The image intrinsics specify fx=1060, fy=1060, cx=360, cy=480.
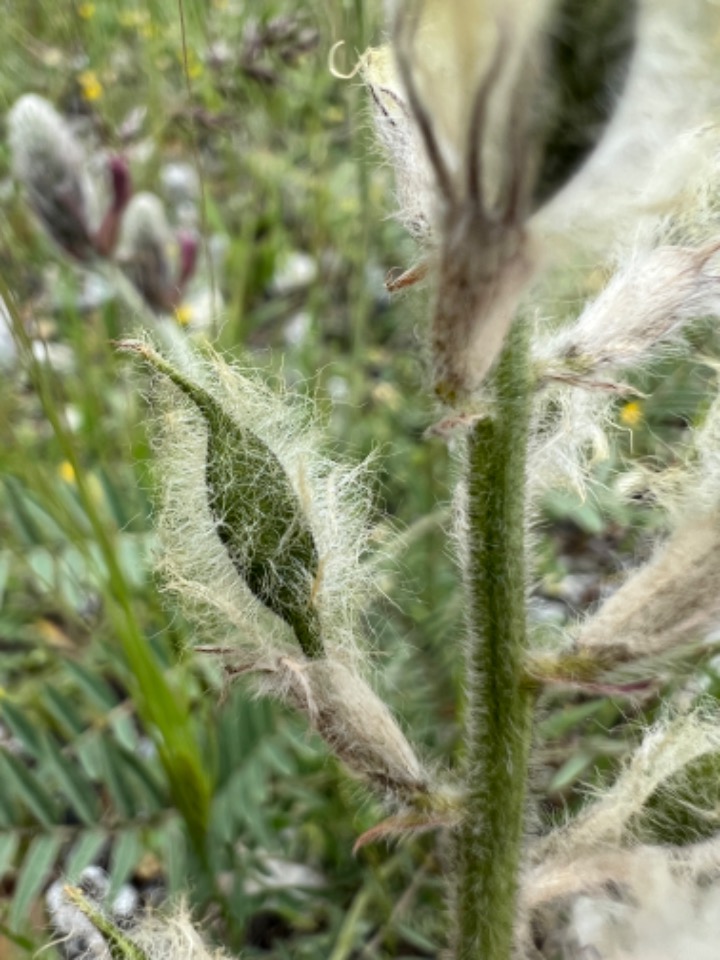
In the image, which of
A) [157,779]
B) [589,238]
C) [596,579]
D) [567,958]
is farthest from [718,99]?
[596,579]

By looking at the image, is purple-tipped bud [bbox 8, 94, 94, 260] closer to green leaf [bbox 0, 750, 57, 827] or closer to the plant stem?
green leaf [bbox 0, 750, 57, 827]

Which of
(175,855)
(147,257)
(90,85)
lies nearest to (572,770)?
(175,855)

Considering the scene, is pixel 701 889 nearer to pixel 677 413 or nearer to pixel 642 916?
pixel 642 916

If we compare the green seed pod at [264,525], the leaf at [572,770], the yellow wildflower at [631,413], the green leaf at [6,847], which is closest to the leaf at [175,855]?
the green leaf at [6,847]

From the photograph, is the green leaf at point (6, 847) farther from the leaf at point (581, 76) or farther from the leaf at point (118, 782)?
the leaf at point (581, 76)

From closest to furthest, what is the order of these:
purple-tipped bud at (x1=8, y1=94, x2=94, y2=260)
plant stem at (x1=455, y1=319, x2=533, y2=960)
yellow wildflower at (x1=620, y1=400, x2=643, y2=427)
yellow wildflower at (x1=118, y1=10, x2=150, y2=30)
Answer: plant stem at (x1=455, y1=319, x2=533, y2=960), yellow wildflower at (x1=620, y1=400, x2=643, y2=427), purple-tipped bud at (x1=8, y1=94, x2=94, y2=260), yellow wildflower at (x1=118, y1=10, x2=150, y2=30)

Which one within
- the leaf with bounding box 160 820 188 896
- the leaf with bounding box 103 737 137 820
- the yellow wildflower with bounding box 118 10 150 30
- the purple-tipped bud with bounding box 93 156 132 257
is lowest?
the leaf with bounding box 160 820 188 896

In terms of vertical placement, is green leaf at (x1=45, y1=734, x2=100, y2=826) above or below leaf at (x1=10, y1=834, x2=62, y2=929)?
above

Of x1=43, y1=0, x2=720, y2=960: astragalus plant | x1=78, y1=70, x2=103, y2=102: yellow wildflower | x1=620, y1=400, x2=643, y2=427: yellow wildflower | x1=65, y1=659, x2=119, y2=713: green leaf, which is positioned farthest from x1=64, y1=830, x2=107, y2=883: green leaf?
x1=78, y1=70, x2=103, y2=102: yellow wildflower
